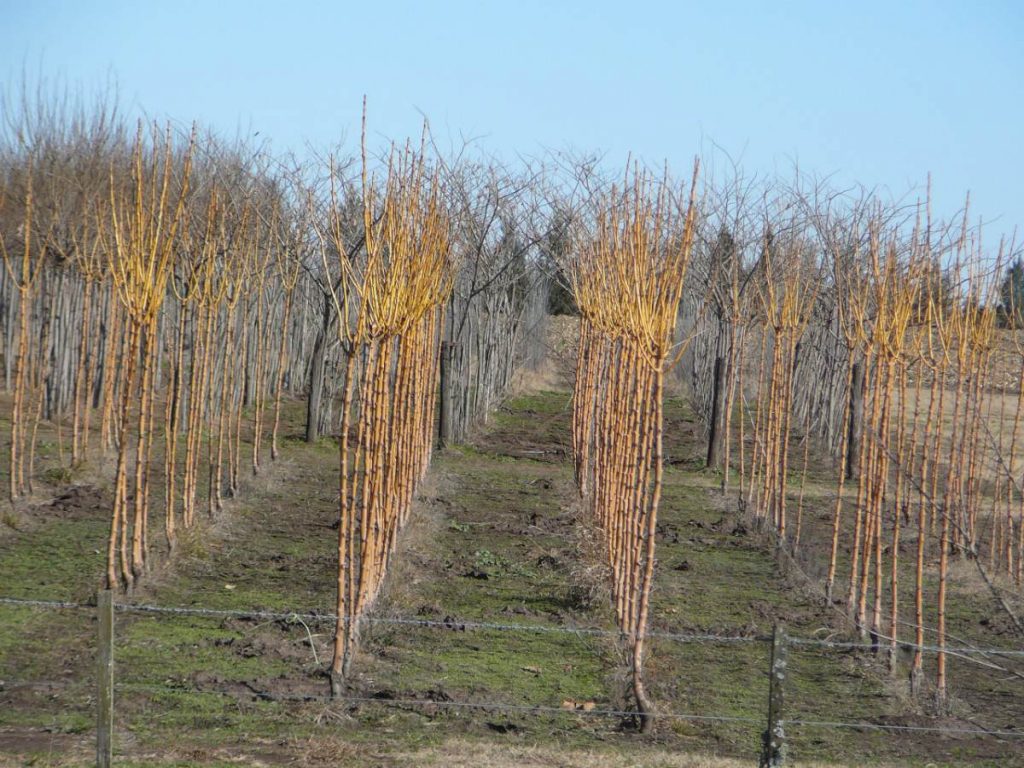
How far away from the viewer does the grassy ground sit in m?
4.66

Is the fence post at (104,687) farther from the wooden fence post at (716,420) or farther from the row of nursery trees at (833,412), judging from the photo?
the wooden fence post at (716,420)

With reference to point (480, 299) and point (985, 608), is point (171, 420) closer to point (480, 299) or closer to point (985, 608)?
point (985, 608)

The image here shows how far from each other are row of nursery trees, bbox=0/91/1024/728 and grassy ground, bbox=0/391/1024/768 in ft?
0.86

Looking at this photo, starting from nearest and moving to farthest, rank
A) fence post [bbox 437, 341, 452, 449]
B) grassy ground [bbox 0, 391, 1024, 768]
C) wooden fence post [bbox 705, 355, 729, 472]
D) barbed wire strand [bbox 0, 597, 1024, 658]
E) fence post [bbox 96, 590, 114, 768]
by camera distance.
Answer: fence post [bbox 96, 590, 114, 768] → barbed wire strand [bbox 0, 597, 1024, 658] → grassy ground [bbox 0, 391, 1024, 768] → wooden fence post [bbox 705, 355, 729, 472] → fence post [bbox 437, 341, 452, 449]

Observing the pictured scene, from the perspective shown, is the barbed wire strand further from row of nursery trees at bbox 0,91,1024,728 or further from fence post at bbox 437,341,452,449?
fence post at bbox 437,341,452,449

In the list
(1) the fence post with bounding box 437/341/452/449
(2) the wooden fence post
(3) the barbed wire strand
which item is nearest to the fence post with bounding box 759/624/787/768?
(3) the barbed wire strand

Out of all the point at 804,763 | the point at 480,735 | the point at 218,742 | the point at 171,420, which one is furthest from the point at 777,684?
the point at 171,420

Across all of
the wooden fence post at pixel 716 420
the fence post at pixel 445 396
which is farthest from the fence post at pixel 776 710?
the fence post at pixel 445 396

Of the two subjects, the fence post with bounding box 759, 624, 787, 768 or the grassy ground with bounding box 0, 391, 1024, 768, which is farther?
the grassy ground with bounding box 0, 391, 1024, 768

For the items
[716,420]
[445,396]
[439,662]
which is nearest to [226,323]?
[445,396]

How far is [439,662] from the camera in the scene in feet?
19.1

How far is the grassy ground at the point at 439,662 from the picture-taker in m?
4.66

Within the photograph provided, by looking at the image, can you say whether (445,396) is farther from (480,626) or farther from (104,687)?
(104,687)

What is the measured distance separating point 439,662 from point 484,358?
1076cm
